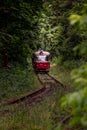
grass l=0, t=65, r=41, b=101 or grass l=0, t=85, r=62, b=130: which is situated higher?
grass l=0, t=85, r=62, b=130

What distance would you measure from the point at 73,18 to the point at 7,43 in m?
18.2

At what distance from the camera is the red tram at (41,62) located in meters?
35.0

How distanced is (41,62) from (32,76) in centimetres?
859

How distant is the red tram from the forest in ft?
5.00

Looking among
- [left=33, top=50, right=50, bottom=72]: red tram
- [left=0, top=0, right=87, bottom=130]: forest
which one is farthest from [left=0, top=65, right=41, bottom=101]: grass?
[left=33, top=50, right=50, bottom=72]: red tram

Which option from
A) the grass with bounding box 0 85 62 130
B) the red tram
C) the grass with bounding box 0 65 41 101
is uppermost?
the grass with bounding box 0 85 62 130

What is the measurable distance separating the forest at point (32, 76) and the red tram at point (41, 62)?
1.52 meters

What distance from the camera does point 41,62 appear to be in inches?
1404

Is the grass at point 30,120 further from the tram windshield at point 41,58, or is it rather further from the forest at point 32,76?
the tram windshield at point 41,58

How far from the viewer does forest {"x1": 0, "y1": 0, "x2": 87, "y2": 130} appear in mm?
3217

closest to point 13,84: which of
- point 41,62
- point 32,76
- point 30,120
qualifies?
point 32,76

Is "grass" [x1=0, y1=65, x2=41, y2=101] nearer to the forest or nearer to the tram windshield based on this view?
the forest

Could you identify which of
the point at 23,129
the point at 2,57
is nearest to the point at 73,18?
the point at 23,129

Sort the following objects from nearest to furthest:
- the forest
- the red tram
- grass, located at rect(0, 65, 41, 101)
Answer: the forest < grass, located at rect(0, 65, 41, 101) < the red tram
